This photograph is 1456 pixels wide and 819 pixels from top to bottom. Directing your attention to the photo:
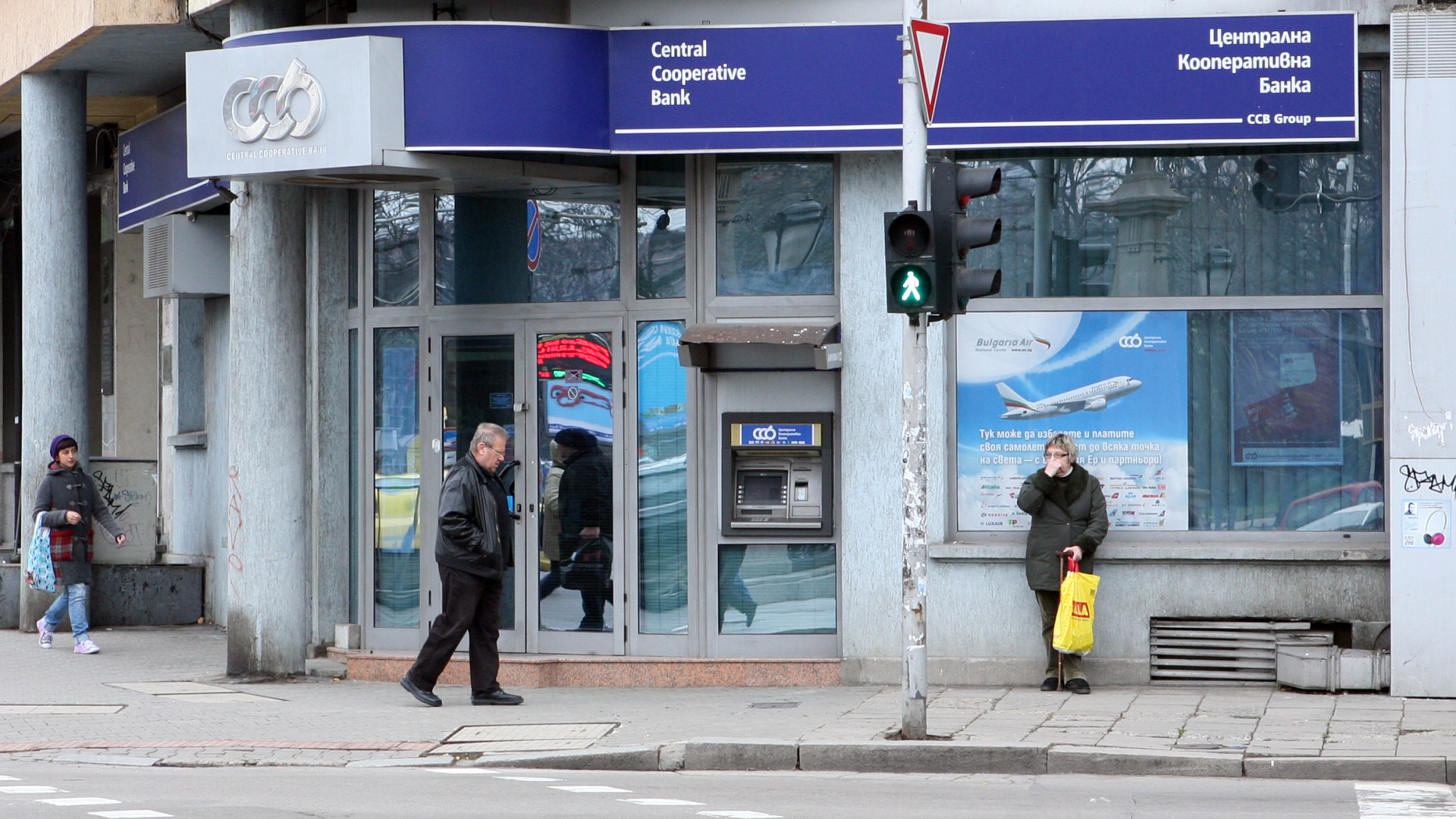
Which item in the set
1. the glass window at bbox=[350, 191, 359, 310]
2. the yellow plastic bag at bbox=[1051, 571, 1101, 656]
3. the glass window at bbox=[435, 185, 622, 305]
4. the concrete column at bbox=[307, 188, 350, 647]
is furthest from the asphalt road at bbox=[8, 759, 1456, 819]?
the glass window at bbox=[350, 191, 359, 310]

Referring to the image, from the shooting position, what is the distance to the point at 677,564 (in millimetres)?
11992

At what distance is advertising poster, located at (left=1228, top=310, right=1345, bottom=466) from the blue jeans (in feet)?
31.1

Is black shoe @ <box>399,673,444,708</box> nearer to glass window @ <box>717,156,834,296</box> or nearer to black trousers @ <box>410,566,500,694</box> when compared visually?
black trousers @ <box>410,566,500,694</box>

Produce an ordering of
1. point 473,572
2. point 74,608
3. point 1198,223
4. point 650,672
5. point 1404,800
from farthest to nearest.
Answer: point 74,608
point 650,672
point 1198,223
point 473,572
point 1404,800

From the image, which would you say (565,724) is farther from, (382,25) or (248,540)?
(382,25)

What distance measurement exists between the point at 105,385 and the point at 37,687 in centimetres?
759

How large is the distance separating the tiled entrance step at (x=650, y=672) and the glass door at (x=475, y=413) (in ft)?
1.73

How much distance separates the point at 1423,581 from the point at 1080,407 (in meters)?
2.47

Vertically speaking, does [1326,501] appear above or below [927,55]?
below

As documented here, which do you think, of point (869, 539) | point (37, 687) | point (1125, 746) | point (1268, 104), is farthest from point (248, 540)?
point (1268, 104)

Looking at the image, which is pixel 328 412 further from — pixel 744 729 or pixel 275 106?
pixel 744 729

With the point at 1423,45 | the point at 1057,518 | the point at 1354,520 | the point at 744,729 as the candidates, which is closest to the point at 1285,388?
the point at 1354,520

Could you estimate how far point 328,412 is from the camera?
42.3 feet

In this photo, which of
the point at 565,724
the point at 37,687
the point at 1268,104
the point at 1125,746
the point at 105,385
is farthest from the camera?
the point at 105,385
